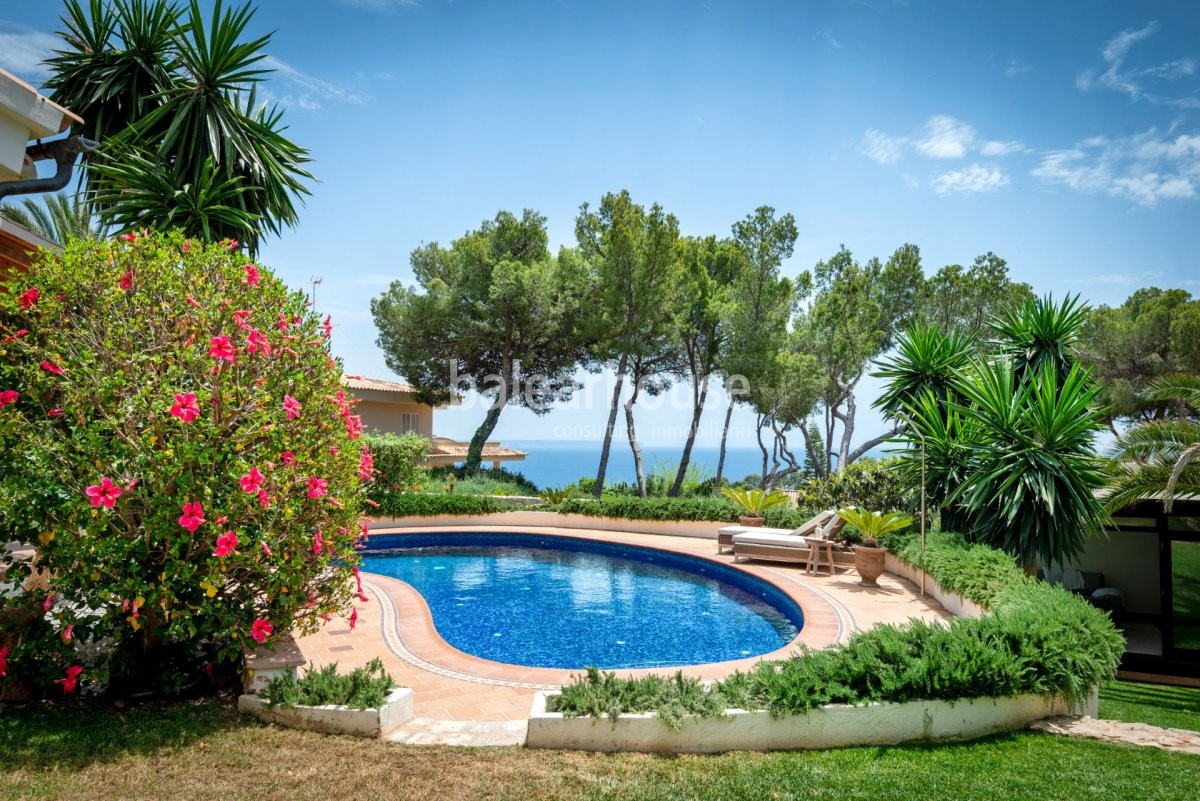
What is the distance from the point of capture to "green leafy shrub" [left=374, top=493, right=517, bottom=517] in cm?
1700

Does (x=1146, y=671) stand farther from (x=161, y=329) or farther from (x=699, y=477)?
(x=699, y=477)

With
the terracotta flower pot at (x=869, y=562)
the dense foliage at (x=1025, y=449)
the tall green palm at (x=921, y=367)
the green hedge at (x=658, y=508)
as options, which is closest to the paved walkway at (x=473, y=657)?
the terracotta flower pot at (x=869, y=562)

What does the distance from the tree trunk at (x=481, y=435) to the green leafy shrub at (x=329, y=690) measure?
22.7m

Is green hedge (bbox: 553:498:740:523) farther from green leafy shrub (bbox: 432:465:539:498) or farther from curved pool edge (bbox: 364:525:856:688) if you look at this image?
green leafy shrub (bbox: 432:465:539:498)

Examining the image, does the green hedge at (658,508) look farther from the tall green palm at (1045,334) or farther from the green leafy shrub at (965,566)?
the tall green palm at (1045,334)

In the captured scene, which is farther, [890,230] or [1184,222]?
[890,230]

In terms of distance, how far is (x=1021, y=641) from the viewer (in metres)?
5.31

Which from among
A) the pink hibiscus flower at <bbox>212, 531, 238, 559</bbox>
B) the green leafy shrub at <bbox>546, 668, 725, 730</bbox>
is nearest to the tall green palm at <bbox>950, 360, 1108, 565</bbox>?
the green leafy shrub at <bbox>546, 668, 725, 730</bbox>

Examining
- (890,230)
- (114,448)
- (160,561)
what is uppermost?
(890,230)

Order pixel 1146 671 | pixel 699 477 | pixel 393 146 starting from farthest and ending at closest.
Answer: pixel 699 477 → pixel 393 146 → pixel 1146 671

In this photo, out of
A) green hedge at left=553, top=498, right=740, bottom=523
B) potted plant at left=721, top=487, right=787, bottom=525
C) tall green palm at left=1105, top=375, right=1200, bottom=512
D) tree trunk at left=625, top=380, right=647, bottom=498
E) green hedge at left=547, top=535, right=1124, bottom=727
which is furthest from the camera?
tree trunk at left=625, top=380, right=647, bottom=498

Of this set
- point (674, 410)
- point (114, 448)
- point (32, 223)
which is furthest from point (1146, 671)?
point (32, 223)

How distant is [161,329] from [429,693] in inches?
150

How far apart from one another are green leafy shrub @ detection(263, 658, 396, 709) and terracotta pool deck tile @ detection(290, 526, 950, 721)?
0.70m
